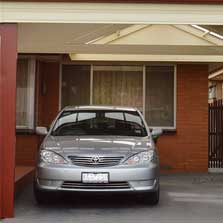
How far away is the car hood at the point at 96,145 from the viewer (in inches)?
335

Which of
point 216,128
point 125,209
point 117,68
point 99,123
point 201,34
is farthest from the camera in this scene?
point 216,128

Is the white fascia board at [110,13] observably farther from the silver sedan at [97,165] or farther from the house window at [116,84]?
the house window at [116,84]

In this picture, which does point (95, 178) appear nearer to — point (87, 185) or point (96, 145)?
point (87, 185)

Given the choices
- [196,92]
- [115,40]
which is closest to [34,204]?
[115,40]

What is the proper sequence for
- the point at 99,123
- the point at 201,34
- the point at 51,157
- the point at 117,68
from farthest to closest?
the point at 117,68, the point at 201,34, the point at 99,123, the point at 51,157

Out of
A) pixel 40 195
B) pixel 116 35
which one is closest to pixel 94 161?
pixel 40 195

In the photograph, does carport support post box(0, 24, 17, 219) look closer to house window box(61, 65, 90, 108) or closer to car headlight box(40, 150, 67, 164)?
car headlight box(40, 150, 67, 164)

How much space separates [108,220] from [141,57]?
662cm

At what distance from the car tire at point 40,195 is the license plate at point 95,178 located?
2.50 feet

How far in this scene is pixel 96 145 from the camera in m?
8.70

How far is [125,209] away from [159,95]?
6386mm

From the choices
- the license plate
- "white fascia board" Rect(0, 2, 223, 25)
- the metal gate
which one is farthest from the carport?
the license plate

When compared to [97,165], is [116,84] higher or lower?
higher

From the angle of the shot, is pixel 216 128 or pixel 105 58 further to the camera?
pixel 216 128
